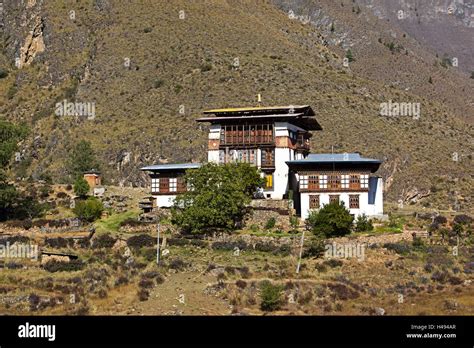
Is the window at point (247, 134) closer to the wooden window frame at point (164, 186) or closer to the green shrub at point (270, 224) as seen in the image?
the wooden window frame at point (164, 186)

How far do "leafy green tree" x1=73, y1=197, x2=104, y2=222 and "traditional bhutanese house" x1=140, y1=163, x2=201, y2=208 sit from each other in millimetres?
5272

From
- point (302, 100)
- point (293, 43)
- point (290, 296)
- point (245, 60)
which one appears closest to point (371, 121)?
point (302, 100)

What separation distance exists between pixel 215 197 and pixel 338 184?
1040 cm

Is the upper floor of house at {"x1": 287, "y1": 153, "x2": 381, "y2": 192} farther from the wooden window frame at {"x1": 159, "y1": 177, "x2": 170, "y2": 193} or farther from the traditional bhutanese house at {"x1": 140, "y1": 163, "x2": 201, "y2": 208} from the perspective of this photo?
the wooden window frame at {"x1": 159, "y1": 177, "x2": 170, "y2": 193}

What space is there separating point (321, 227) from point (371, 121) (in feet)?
188

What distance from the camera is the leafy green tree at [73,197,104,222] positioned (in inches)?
2697

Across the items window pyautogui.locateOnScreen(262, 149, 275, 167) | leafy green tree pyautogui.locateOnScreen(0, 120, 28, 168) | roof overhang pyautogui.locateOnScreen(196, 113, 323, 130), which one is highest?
roof overhang pyautogui.locateOnScreen(196, 113, 323, 130)

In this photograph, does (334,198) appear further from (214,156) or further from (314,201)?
(214,156)

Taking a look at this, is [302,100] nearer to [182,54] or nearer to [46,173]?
[182,54]

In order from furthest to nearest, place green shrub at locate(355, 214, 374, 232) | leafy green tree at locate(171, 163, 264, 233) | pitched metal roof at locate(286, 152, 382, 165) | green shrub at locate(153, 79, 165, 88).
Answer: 1. green shrub at locate(153, 79, 165, 88)
2. pitched metal roof at locate(286, 152, 382, 165)
3. leafy green tree at locate(171, 163, 264, 233)
4. green shrub at locate(355, 214, 374, 232)

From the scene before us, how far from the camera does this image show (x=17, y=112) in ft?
432

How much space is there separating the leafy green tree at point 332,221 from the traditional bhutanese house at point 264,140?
31.0 feet

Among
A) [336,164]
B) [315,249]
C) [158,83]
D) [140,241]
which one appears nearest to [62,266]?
[140,241]

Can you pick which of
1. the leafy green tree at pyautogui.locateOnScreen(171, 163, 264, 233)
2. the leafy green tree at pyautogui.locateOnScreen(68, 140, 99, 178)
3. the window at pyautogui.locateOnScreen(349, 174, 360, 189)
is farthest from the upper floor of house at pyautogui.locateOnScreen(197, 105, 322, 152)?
the leafy green tree at pyautogui.locateOnScreen(68, 140, 99, 178)
